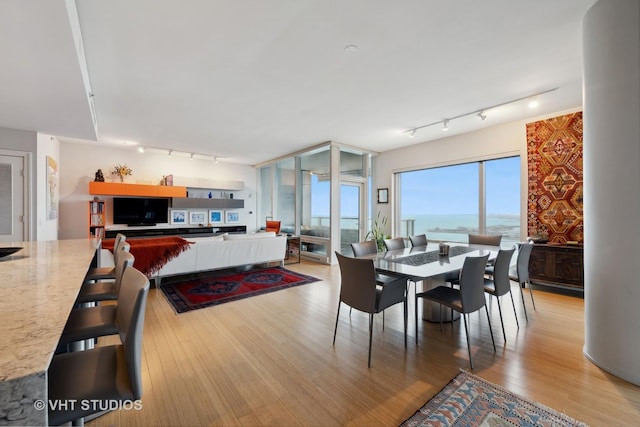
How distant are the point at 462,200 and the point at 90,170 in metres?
8.33

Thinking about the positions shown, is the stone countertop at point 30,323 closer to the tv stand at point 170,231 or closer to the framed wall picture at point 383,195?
the tv stand at point 170,231

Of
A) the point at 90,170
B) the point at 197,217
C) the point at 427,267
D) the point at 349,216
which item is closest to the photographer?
the point at 427,267

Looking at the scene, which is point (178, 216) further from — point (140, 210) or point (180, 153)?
point (180, 153)

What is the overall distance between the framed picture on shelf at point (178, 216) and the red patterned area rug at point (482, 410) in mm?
7462

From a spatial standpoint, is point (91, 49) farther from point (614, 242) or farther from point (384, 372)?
point (614, 242)

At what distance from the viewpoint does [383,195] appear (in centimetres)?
671

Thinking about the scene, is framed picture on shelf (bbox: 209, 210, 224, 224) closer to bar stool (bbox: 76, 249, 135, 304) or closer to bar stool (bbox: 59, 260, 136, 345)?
bar stool (bbox: 76, 249, 135, 304)

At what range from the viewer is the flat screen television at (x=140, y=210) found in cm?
659

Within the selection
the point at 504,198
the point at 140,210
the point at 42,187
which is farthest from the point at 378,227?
the point at 42,187

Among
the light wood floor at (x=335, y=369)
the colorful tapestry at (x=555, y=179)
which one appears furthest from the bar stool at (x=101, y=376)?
the colorful tapestry at (x=555, y=179)

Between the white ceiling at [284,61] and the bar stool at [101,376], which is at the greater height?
the white ceiling at [284,61]

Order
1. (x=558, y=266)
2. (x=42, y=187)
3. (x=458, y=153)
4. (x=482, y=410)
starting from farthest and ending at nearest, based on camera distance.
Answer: (x=458, y=153) < (x=42, y=187) < (x=558, y=266) < (x=482, y=410)

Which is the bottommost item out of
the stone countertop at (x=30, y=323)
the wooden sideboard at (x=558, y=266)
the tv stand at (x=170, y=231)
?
the wooden sideboard at (x=558, y=266)

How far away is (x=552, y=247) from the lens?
393 cm
